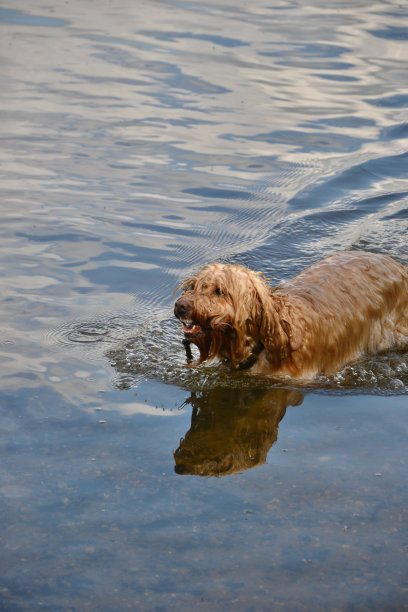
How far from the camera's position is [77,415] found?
6.97 m

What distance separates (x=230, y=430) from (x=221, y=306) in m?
1.06

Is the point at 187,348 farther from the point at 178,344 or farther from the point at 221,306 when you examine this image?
the point at 178,344

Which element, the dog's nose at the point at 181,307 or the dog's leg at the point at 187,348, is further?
the dog's leg at the point at 187,348

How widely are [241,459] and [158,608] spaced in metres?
1.84

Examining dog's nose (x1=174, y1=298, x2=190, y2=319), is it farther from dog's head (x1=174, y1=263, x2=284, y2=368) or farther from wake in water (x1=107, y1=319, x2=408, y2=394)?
wake in water (x1=107, y1=319, x2=408, y2=394)

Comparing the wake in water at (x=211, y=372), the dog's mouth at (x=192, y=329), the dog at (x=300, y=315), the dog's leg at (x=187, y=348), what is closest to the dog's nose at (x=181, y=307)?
the dog at (x=300, y=315)

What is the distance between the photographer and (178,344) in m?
8.57

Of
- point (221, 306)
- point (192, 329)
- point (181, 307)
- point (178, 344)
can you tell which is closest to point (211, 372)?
point (178, 344)

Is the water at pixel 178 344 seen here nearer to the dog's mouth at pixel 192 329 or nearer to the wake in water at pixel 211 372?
the wake in water at pixel 211 372

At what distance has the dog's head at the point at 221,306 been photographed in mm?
6656

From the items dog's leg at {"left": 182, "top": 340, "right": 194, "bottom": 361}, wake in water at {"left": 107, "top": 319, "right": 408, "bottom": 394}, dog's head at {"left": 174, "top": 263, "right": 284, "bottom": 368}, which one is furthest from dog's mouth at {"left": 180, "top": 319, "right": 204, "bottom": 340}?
wake in water at {"left": 107, "top": 319, "right": 408, "bottom": 394}

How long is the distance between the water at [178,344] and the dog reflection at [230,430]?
22 mm

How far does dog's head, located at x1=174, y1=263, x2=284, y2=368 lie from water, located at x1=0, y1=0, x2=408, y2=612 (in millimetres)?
740

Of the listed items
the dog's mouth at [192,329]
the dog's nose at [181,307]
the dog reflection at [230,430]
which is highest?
the dog's nose at [181,307]
